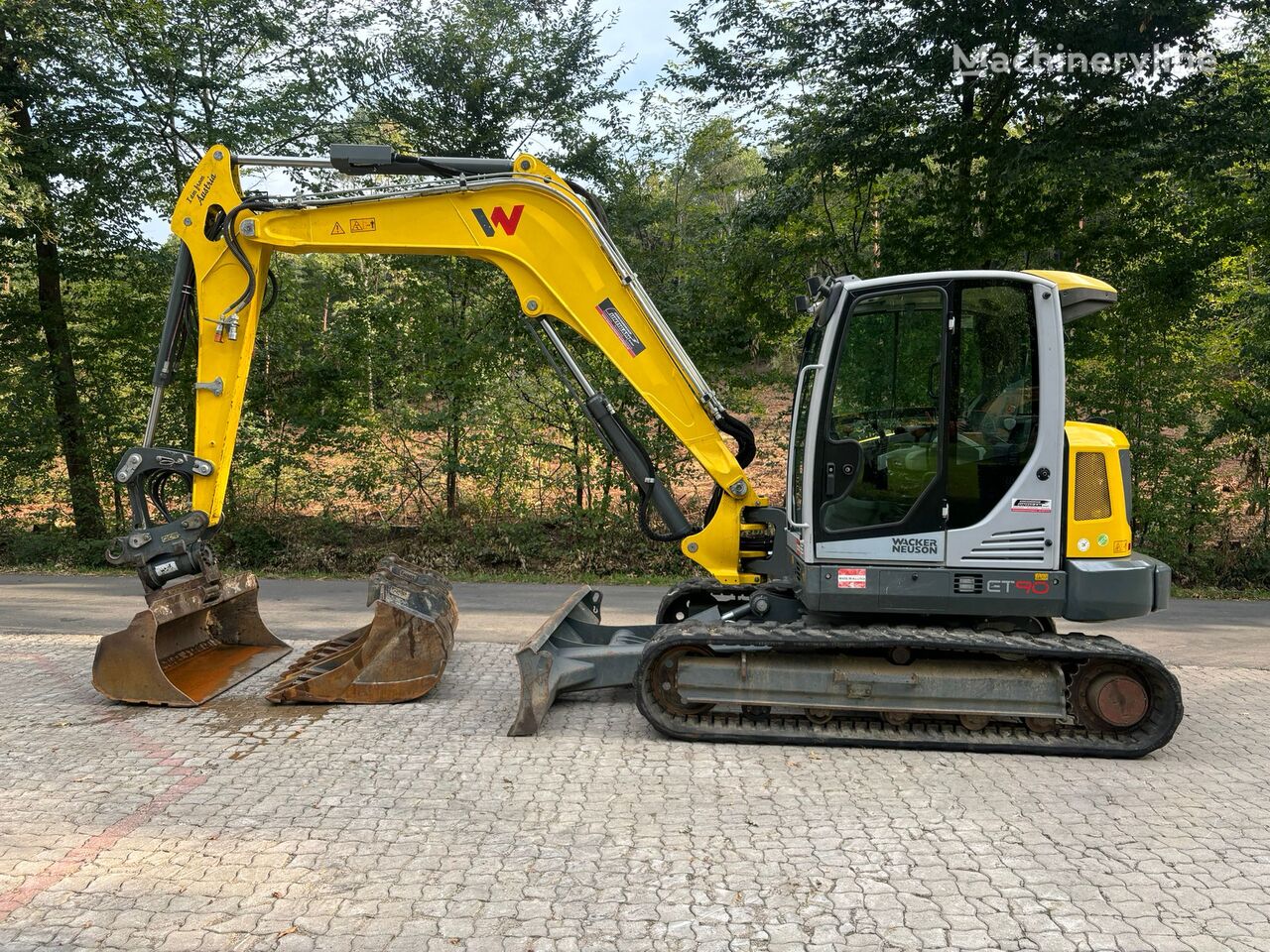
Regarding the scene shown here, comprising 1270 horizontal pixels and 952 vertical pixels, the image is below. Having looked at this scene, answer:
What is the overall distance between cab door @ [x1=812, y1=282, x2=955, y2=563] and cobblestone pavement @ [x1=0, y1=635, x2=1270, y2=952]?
1312mm

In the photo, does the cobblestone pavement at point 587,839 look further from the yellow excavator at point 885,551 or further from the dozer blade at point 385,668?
the yellow excavator at point 885,551

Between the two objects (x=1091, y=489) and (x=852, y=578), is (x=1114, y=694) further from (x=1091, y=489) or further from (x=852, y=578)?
(x=852, y=578)

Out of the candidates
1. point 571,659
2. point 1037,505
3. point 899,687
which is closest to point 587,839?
point 571,659

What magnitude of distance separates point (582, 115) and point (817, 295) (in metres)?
7.96

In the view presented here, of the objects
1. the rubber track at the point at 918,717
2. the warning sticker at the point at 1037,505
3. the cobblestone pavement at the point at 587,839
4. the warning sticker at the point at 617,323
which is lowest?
the cobblestone pavement at the point at 587,839

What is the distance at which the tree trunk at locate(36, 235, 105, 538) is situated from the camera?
12844mm

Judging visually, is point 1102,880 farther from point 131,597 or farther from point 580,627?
point 131,597

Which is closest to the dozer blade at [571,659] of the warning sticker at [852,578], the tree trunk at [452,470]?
the warning sticker at [852,578]

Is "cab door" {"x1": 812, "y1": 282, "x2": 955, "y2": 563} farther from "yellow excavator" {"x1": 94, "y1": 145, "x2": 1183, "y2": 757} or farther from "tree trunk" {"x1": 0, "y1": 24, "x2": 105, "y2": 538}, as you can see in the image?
"tree trunk" {"x1": 0, "y1": 24, "x2": 105, "y2": 538}

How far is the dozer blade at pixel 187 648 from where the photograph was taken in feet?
19.9

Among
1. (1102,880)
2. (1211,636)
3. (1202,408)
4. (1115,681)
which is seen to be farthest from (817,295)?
(1202,408)

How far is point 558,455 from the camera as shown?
1252cm

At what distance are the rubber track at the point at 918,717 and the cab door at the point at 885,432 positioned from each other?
0.50 metres

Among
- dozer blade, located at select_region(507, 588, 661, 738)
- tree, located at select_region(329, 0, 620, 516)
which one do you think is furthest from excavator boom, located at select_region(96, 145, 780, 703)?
tree, located at select_region(329, 0, 620, 516)
